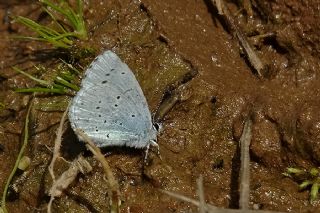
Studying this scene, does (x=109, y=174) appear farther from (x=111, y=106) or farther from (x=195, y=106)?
(x=195, y=106)

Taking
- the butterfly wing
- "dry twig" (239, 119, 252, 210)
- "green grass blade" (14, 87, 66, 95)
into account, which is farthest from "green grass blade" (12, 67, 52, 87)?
"dry twig" (239, 119, 252, 210)

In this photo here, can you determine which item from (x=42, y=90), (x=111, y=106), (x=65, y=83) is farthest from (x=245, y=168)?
(x=42, y=90)

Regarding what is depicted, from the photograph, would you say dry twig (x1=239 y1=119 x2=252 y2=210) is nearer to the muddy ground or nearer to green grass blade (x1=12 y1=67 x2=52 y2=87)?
the muddy ground

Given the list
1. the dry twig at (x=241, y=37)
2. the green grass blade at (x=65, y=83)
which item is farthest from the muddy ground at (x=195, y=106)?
the green grass blade at (x=65, y=83)

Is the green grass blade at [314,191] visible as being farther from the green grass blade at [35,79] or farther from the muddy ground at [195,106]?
the green grass blade at [35,79]

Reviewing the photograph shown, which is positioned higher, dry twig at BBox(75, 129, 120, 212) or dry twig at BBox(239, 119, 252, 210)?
dry twig at BBox(239, 119, 252, 210)

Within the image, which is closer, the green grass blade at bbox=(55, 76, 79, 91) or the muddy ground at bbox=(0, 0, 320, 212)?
the muddy ground at bbox=(0, 0, 320, 212)
